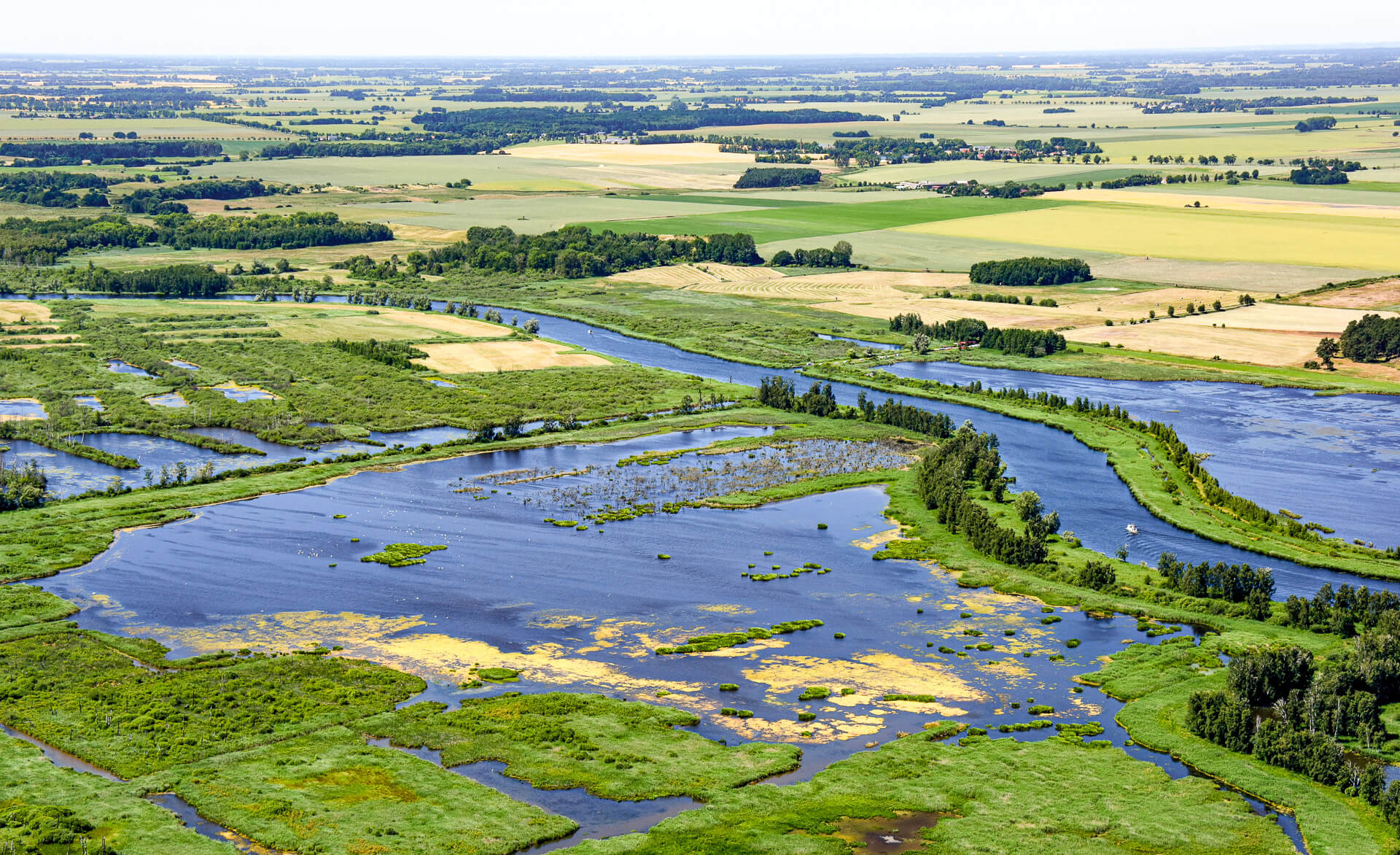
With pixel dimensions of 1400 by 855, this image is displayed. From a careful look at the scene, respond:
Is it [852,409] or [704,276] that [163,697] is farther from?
[704,276]

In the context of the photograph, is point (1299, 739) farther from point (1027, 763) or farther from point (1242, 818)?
point (1027, 763)

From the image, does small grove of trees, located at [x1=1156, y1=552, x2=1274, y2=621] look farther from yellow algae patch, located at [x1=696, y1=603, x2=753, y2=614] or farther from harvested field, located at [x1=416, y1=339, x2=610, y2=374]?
harvested field, located at [x1=416, y1=339, x2=610, y2=374]

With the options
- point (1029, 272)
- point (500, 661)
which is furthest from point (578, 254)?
point (500, 661)

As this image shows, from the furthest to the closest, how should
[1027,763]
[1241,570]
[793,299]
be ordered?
[793,299]
[1241,570]
[1027,763]

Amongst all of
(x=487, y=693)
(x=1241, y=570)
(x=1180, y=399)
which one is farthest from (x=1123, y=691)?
(x=1180, y=399)

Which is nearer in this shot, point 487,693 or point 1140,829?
point 1140,829

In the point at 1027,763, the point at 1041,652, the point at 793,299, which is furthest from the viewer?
the point at 793,299

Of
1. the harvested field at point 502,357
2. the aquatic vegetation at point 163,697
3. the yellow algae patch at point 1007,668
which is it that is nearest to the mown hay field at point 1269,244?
the harvested field at point 502,357
